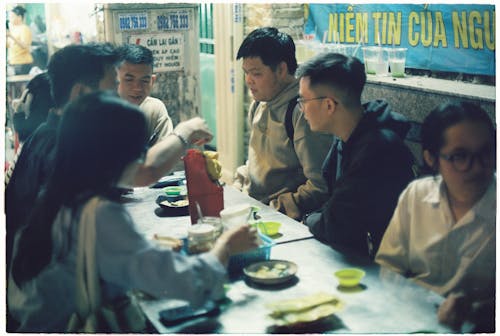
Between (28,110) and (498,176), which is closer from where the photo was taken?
(498,176)

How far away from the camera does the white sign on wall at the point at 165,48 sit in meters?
3.99

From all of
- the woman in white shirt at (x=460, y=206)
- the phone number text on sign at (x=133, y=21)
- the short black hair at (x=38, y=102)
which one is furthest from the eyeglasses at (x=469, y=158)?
the phone number text on sign at (x=133, y=21)

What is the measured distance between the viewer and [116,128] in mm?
1738

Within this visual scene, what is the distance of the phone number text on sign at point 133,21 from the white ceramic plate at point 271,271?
2.37 m

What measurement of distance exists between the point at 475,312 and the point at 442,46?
5.41ft

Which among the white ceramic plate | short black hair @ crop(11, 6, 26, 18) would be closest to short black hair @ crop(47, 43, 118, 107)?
the white ceramic plate

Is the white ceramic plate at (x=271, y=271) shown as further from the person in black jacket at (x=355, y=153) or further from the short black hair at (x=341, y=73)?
the short black hair at (x=341, y=73)

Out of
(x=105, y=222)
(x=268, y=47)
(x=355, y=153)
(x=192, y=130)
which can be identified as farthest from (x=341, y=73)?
(x=105, y=222)

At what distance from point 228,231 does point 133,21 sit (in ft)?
8.01

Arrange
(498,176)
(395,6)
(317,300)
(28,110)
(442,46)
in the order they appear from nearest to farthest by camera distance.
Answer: (317,300), (498,176), (28,110), (442,46), (395,6)

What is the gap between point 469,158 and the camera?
2.08 meters

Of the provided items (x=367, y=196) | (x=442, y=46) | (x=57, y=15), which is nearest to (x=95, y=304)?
(x=367, y=196)

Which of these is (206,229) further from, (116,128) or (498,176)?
(498,176)

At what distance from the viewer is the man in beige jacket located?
3.04m
